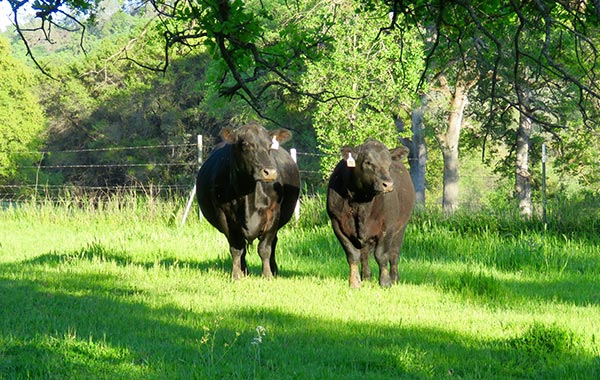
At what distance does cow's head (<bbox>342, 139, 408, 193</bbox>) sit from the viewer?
35.6 ft

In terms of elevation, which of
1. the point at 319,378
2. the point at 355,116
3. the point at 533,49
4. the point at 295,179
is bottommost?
the point at 319,378

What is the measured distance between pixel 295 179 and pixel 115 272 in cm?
301

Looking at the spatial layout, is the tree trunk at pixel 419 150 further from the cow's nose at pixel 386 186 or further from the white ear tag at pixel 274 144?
the cow's nose at pixel 386 186

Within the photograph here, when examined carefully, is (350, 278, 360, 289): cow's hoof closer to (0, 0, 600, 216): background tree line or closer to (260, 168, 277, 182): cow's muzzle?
(260, 168, 277, 182): cow's muzzle

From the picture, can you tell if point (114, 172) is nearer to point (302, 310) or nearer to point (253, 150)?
point (253, 150)

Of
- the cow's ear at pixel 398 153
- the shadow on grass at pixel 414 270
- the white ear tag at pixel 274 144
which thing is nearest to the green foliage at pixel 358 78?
the shadow on grass at pixel 414 270

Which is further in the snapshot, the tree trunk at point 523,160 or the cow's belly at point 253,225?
the tree trunk at point 523,160

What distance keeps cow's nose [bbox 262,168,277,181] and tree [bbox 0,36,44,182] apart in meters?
44.1

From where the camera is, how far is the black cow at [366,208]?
1102 cm

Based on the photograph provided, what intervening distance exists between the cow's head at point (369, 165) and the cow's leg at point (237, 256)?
73.8 inches

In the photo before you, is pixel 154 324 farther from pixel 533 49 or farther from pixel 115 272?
pixel 533 49

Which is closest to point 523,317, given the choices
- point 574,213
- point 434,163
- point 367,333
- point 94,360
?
point 367,333

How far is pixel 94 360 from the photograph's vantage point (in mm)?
6293

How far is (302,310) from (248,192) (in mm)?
3463
